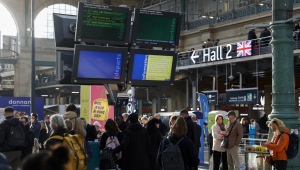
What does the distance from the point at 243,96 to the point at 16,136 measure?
18.9m

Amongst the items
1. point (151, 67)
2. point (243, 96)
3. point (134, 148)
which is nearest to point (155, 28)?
point (151, 67)

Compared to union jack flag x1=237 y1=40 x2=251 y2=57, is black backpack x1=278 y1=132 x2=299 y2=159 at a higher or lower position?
lower

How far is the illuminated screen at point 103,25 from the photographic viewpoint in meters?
9.49

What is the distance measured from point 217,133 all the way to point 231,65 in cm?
1911

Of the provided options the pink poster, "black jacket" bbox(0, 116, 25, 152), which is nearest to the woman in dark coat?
"black jacket" bbox(0, 116, 25, 152)

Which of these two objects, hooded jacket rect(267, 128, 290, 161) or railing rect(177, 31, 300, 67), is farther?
railing rect(177, 31, 300, 67)

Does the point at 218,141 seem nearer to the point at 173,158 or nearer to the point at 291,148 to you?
the point at 291,148

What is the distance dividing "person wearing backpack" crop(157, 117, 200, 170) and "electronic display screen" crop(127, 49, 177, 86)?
3170 mm

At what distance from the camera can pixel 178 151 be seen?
6953 mm

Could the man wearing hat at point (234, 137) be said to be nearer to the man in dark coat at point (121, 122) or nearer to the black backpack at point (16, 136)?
the man in dark coat at point (121, 122)

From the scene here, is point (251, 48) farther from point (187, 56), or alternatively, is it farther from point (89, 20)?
point (89, 20)

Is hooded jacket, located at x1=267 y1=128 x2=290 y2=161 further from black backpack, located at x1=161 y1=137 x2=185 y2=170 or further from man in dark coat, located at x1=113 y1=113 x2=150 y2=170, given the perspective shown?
man in dark coat, located at x1=113 y1=113 x2=150 y2=170

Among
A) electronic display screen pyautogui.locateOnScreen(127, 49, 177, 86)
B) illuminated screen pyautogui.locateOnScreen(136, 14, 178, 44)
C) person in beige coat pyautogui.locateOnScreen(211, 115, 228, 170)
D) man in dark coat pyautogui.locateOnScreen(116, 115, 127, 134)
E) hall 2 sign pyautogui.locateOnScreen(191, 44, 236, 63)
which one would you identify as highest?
hall 2 sign pyautogui.locateOnScreen(191, 44, 236, 63)

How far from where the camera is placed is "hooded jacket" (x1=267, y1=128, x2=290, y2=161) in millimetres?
7984
